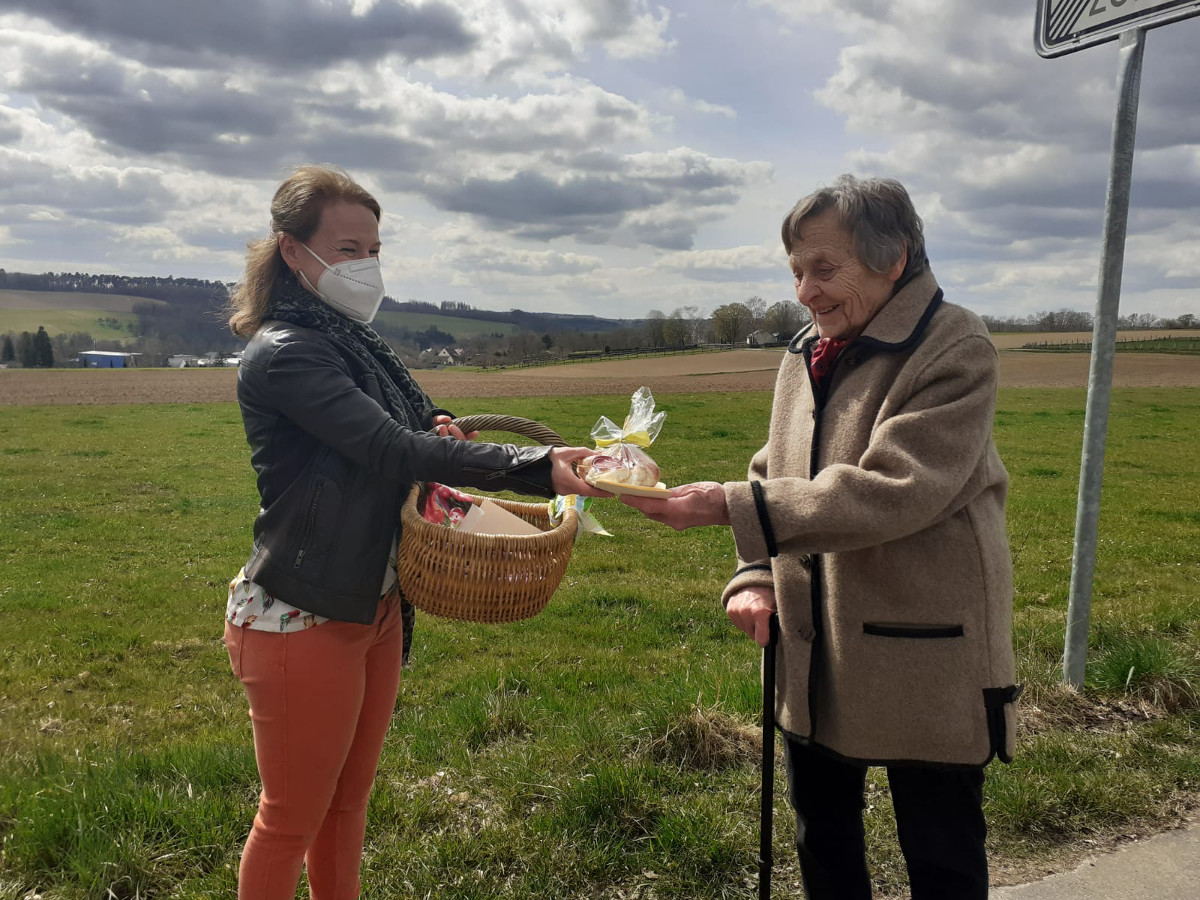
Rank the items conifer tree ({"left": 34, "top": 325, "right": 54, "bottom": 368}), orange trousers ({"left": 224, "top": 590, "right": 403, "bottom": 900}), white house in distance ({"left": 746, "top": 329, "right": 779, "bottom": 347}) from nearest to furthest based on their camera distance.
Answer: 1. orange trousers ({"left": 224, "top": 590, "right": 403, "bottom": 900})
2. white house in distance ({"left": 746, "top": 329, "right": 779, "bottom": 347})
3. conifer tree ({"left": 34, "top": 325, "right": 54, "bottom": 368})

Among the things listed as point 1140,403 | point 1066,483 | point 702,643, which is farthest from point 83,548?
point 1140,403

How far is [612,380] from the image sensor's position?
45.5 meters

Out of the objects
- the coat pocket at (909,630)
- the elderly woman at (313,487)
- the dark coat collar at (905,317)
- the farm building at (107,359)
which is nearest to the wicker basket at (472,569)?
the elderly woman at (313,487)

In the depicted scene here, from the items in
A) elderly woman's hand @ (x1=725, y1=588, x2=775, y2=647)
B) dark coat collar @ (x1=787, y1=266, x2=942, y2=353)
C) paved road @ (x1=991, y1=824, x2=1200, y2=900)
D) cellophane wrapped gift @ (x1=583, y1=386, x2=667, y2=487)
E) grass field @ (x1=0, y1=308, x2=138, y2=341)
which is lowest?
paved road @ (x1=991, y1=824, x2=1200, y2=900)

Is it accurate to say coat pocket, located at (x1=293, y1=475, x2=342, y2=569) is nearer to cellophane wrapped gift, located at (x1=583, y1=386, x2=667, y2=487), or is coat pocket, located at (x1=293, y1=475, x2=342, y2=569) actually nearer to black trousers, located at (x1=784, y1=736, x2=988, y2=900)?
cellophane wrapped gift, located at (x1=583, y1=386, x2=667, y2=487)

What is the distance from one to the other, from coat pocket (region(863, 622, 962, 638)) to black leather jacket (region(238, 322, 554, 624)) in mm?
1015

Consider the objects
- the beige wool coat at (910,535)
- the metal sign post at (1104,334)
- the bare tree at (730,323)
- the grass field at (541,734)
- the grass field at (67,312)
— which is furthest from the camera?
the grass field at (67,312)

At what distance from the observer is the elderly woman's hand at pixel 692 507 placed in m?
2.25

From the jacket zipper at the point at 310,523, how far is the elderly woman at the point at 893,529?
859 mm

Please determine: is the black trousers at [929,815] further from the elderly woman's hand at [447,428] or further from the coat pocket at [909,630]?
the elderly woman's hand at [447,428]

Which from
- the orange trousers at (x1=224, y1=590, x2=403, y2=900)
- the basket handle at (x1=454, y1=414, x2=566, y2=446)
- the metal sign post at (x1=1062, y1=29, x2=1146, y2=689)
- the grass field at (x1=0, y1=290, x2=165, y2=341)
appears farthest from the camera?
the grass field at (x1=0, y1=290, x2=165, y2=341)

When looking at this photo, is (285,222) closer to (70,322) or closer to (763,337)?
(763,337)

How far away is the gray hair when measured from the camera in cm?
225

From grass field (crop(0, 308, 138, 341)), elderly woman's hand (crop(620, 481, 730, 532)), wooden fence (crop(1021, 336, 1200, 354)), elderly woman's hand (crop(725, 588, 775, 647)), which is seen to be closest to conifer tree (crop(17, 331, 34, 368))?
grass field (crop(0, 308, 138, 341))
